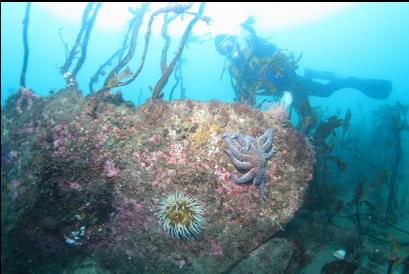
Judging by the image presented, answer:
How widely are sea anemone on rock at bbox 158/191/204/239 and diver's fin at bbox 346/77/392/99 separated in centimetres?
1351

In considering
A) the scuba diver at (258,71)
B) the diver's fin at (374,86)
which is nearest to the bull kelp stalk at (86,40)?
the scuba diver at (258,71)

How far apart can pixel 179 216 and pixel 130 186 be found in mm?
1041

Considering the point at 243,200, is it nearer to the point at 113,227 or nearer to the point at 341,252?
the point at 113,227

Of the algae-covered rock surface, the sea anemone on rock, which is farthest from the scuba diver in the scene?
the sea anemone on rock

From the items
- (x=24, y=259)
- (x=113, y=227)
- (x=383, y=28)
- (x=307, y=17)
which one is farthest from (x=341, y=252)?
(x=383, y=28)

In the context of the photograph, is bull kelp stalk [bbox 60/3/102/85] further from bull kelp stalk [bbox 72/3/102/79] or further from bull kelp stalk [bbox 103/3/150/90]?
bull kelp stalk [bbox 103/3/150/90]

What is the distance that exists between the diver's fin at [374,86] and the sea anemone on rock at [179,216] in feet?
44.3

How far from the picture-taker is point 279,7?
53844mm

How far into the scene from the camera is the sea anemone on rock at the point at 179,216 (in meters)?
4.67

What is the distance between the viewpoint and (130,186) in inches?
197

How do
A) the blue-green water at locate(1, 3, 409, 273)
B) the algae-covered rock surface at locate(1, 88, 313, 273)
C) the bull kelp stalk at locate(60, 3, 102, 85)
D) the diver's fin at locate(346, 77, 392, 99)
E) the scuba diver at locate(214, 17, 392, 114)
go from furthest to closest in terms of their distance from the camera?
the blue-green water at locate(1, 3, 409, 273)
the diver's fin at locate(346, 77, 392, 99)
the scuba diver at locate(214, 17, 392, 114)
the bull kelp stalk at locate(60, 3, 102, 85)
the algae-covered rock surface at locate(1, 88, 313, 273)

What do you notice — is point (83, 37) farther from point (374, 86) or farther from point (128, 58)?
point (374, 86)

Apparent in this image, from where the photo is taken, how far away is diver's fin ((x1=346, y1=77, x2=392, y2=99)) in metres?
14.5

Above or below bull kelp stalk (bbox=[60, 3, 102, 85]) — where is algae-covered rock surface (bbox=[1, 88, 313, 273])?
below
